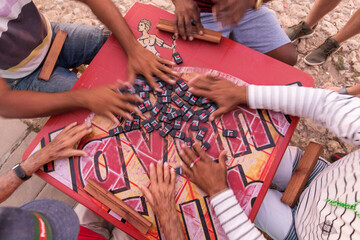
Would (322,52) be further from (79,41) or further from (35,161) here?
(35,161)

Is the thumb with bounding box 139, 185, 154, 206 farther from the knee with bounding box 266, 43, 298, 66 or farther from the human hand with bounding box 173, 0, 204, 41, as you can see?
the knee with bounding box 266, 43, 298, 66

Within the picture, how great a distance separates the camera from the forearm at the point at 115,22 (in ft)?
4.64

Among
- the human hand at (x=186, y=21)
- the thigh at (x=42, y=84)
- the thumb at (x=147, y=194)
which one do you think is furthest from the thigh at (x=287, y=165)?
the thigh at (x=42, y=84)

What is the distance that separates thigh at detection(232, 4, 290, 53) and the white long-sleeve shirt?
0.62 metres

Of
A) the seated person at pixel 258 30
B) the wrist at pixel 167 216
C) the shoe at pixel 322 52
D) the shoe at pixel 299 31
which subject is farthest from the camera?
the shoe at pixel 299 31

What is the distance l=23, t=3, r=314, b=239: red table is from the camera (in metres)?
1.20

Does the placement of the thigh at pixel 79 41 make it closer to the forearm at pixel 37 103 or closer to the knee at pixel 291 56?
the forearm at pixel 37 103

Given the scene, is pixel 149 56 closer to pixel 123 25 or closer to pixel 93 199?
pixel 123 25

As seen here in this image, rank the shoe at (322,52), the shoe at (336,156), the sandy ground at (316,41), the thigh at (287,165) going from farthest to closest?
the shoe at (322,52)
the sandy ground at (316,41)
the shoe at (336,156)
the thigh at (287,165)

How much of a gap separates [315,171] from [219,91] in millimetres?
810

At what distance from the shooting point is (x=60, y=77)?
5.31 feet

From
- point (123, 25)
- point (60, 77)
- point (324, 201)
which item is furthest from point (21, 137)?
point (324, 201)

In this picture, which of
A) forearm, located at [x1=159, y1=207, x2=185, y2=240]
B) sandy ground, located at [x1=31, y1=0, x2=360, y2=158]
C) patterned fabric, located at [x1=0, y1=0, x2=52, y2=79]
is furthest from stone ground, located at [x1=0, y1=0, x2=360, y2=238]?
forearm, located at [x1=159, y1=207, x2=185, y2=240]

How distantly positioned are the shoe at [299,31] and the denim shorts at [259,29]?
31.0 inches
